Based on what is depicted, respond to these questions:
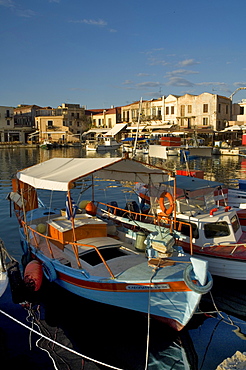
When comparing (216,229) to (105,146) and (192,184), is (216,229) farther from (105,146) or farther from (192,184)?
(105,146)

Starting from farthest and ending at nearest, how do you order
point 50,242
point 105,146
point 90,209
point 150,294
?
1. point 105,146
2. point 90,209
3. point 50,242
4. point 150,294

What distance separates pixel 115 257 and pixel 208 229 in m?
3.87

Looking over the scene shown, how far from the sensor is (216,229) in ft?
39.1

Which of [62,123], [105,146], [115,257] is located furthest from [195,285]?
[62,123]

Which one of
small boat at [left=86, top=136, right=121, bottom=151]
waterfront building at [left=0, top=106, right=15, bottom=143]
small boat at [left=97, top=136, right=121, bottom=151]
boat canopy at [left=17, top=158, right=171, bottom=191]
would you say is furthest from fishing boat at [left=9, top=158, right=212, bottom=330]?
waterfront building at [left=0, top=106, right=15, bottom=143]

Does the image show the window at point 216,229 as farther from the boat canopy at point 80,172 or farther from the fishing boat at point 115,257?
the boat canopy at point 80,172

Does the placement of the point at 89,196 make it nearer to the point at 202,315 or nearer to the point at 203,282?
the point at 202,315

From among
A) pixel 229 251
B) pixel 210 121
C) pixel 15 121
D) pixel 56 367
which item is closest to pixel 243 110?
pixel 210 121

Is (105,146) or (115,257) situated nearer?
(115,257)

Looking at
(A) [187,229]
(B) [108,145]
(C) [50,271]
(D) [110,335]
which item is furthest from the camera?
(B) [108,145]

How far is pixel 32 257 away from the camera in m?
11.9

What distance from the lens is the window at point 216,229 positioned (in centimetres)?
1188

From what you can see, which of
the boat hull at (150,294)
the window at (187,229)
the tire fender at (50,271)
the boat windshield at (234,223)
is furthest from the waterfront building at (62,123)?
the boat hull at (150,294)

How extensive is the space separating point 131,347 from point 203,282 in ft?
8.21
